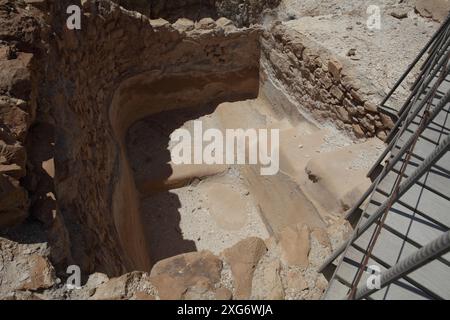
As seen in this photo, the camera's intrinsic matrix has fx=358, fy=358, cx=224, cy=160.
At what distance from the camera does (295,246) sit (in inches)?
126

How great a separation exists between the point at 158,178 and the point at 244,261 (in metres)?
3.89

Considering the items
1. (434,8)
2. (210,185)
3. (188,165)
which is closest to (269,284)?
(210,185)

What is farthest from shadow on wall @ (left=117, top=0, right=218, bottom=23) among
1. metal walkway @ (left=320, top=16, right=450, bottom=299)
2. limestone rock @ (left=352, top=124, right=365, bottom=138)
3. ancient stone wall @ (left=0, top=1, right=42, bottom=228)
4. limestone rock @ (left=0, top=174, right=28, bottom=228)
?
metal walkway @ (left=320, top=16, right=450, bottom=299)

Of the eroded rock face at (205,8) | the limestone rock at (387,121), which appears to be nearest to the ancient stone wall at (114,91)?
the eroded rock face at (205,8)

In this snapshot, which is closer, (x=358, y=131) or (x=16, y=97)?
(x=16, y=97)

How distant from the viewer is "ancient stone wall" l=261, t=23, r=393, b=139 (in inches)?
210

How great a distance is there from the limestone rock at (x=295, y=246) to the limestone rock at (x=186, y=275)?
A: 1.98 ft

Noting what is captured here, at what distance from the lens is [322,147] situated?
5.84 meters

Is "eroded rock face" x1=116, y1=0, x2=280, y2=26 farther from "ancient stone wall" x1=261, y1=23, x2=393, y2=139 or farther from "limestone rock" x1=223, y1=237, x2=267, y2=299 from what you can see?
"limestone rock" x1=223, y1=237, x2=267, y2=299

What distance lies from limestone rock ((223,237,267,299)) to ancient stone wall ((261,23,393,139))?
10.0ft

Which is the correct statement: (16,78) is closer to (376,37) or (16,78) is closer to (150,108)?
(150,108)

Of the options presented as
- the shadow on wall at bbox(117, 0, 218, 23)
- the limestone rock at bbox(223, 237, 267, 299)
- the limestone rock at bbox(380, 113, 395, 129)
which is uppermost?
the shadow on wall at bbox(117, 0, 218, 23)

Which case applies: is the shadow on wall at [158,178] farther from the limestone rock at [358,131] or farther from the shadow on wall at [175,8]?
the shadow on wall at [175,8]
